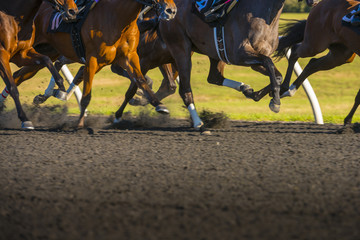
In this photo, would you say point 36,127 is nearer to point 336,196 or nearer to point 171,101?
point 171,101

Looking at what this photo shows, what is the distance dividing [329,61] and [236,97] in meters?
6.20

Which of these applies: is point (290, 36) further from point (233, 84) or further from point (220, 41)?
point (220, 41)

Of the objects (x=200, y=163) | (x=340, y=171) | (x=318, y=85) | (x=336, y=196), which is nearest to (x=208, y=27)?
(x=200, y=163)

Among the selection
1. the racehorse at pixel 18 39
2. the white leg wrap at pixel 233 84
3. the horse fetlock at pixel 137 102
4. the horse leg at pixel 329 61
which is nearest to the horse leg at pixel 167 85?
the horse fetlock at pixel 137 102

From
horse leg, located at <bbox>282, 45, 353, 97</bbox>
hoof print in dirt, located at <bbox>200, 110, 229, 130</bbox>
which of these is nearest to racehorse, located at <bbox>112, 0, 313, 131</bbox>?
hoof print in dirt, located at <bbox>200, 110, 229, 130</bbox>

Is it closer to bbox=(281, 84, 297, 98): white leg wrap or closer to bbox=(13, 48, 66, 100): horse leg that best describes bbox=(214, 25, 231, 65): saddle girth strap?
bbox=(281, 84, 297, 98): white leg wrap

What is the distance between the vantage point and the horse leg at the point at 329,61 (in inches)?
320

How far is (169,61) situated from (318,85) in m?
9.32

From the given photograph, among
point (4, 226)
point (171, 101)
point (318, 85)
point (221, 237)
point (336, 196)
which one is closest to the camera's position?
point (221, 237)

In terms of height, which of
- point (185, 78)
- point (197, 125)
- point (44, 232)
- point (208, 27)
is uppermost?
point (208, 27)

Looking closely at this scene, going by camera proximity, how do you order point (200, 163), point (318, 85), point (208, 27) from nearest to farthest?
point (200, 163), point (208, 27), point (318, 85)

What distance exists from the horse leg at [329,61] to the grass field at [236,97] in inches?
56.7

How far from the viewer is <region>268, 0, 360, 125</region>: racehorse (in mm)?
7551

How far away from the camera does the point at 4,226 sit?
11.0 ft
